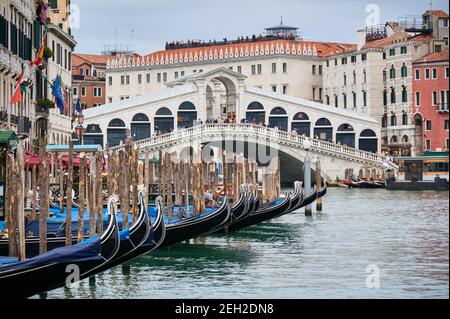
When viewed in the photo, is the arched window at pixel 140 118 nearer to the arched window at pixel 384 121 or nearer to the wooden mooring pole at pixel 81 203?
the arched window at pixel 384 121

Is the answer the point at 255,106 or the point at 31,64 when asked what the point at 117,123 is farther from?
the point at 31,64

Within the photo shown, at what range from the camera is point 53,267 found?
302 inches

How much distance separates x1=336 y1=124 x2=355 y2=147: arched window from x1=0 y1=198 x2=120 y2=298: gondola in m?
24.6

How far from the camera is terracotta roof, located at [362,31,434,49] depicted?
106 ft

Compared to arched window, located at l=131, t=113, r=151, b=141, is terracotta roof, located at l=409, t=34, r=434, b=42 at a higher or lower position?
higher

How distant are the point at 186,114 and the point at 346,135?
3.58m

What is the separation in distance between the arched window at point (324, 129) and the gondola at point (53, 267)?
81.3 ft

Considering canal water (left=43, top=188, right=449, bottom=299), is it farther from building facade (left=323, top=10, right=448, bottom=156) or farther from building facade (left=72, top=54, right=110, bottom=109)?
building facade (left=72, top=54, right=110, bottom=109)

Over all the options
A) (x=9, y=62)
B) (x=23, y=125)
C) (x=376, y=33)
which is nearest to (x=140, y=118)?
(x=376, y=33)

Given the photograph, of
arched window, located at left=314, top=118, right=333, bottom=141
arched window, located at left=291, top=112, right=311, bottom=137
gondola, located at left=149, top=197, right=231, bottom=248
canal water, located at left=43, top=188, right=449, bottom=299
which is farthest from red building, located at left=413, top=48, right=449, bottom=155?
gondola, located at left=149, top=197, right=231, bottom=248

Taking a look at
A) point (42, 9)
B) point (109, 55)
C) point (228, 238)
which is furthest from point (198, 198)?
point (109, 55)

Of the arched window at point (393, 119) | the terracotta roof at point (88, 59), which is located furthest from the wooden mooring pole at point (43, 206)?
the terracotta roof at point (88, 59)

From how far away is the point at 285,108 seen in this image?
33375 millimetres
